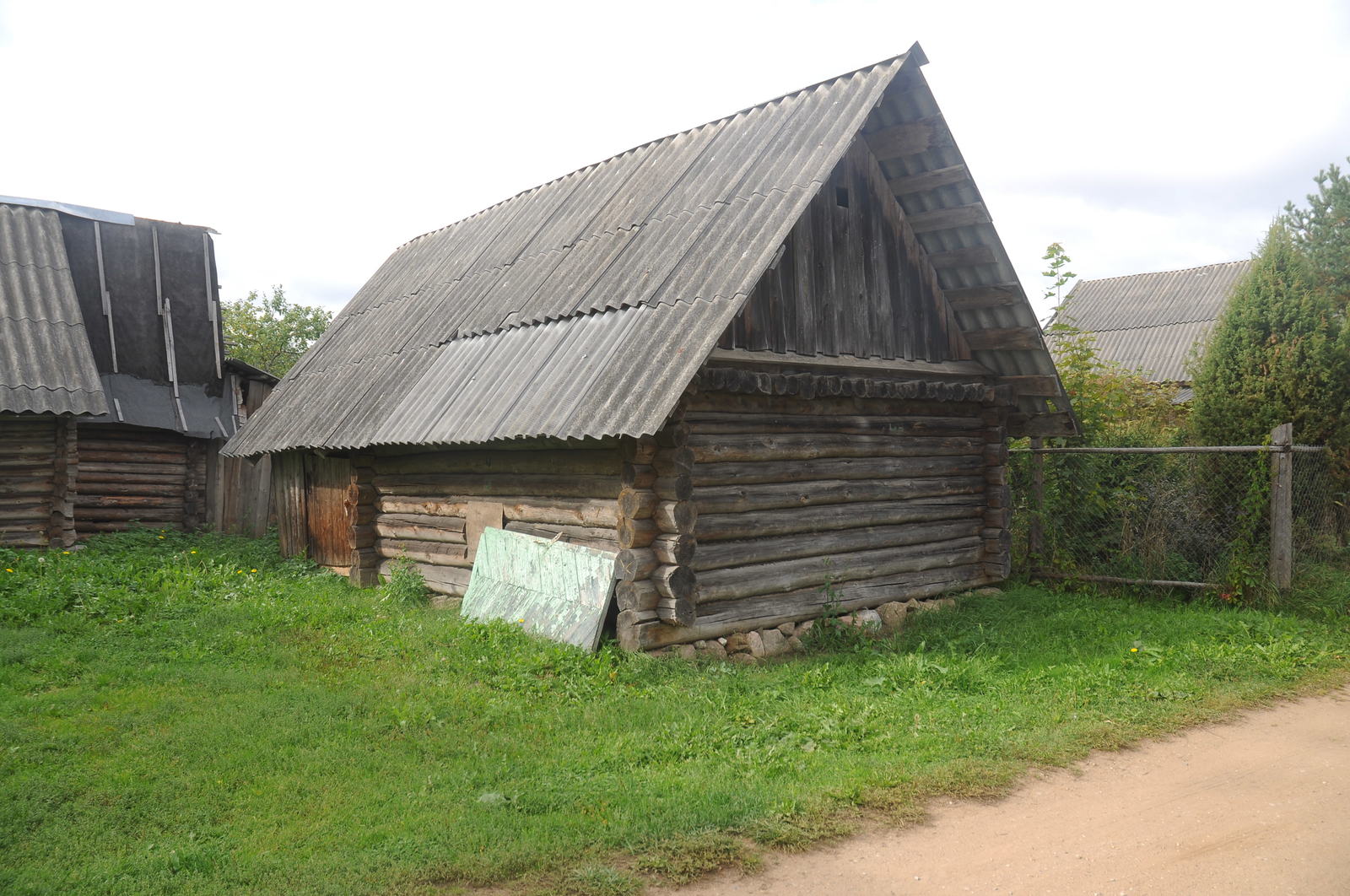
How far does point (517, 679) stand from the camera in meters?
7.48

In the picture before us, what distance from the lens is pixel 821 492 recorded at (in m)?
9.55

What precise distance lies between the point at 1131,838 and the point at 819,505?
16.3 ft

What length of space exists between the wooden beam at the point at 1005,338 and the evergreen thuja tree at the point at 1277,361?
3.29 m

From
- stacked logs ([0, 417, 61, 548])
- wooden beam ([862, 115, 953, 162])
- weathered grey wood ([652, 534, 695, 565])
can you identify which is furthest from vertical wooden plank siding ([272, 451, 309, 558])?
wooden beam ([862, 115, 953, 162])

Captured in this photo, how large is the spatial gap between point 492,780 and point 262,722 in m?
2.02

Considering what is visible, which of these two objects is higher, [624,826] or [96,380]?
[96,380]

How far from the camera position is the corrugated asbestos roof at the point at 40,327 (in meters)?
14.0

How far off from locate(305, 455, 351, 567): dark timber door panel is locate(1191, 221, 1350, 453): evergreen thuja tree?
37.6ft

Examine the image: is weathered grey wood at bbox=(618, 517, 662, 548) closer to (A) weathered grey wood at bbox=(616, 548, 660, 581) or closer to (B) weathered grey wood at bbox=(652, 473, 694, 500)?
(A) weathered grey wood at bbox=(616, 548, 660, 581)

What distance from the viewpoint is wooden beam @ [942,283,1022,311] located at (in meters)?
10.3

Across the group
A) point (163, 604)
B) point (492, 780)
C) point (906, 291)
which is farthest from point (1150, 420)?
point (163, 604)

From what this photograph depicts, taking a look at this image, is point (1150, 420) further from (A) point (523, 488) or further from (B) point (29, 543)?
(B) point (29, 543)

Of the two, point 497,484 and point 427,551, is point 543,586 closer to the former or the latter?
point 497,484

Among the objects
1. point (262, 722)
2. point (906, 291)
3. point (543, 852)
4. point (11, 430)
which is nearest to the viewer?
point (543, 852)
